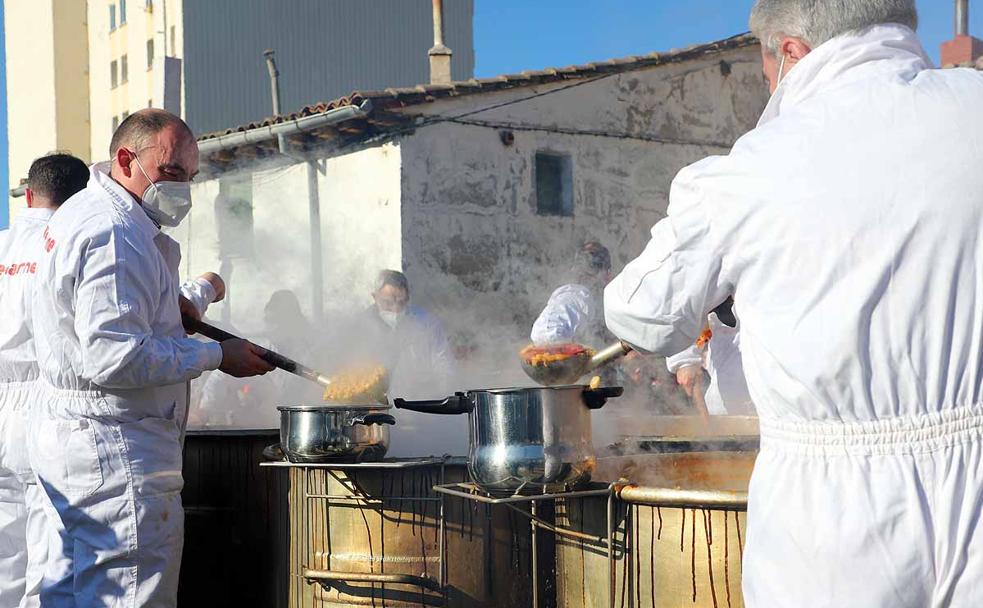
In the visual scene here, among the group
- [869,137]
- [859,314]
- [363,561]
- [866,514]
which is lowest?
[363,561]

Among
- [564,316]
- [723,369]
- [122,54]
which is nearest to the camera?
[723,369]

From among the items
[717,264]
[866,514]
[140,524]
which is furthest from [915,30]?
[140,524]

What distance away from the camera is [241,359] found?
13.5ft

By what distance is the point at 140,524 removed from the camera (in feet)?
12.3

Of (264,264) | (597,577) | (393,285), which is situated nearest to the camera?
(597,577)

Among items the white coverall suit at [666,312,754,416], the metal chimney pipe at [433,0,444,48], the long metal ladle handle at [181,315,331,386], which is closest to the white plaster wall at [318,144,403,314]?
the metal chimney pipe at [433,0,444,48]

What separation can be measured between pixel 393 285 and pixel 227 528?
3393 millimetres

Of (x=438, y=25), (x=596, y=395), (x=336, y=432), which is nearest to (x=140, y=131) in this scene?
(x=336, y=432)

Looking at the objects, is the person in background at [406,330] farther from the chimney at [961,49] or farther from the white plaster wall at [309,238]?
the chimney at [961,49]

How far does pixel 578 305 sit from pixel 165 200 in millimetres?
4116

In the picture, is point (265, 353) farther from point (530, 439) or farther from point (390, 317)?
point (390, 317)

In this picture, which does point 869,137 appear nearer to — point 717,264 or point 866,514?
point 717,264

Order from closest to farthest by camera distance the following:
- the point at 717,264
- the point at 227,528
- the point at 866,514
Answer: the point at 866,514 < the point at 717,264 < the point at 227,528

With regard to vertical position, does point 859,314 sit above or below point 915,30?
below
